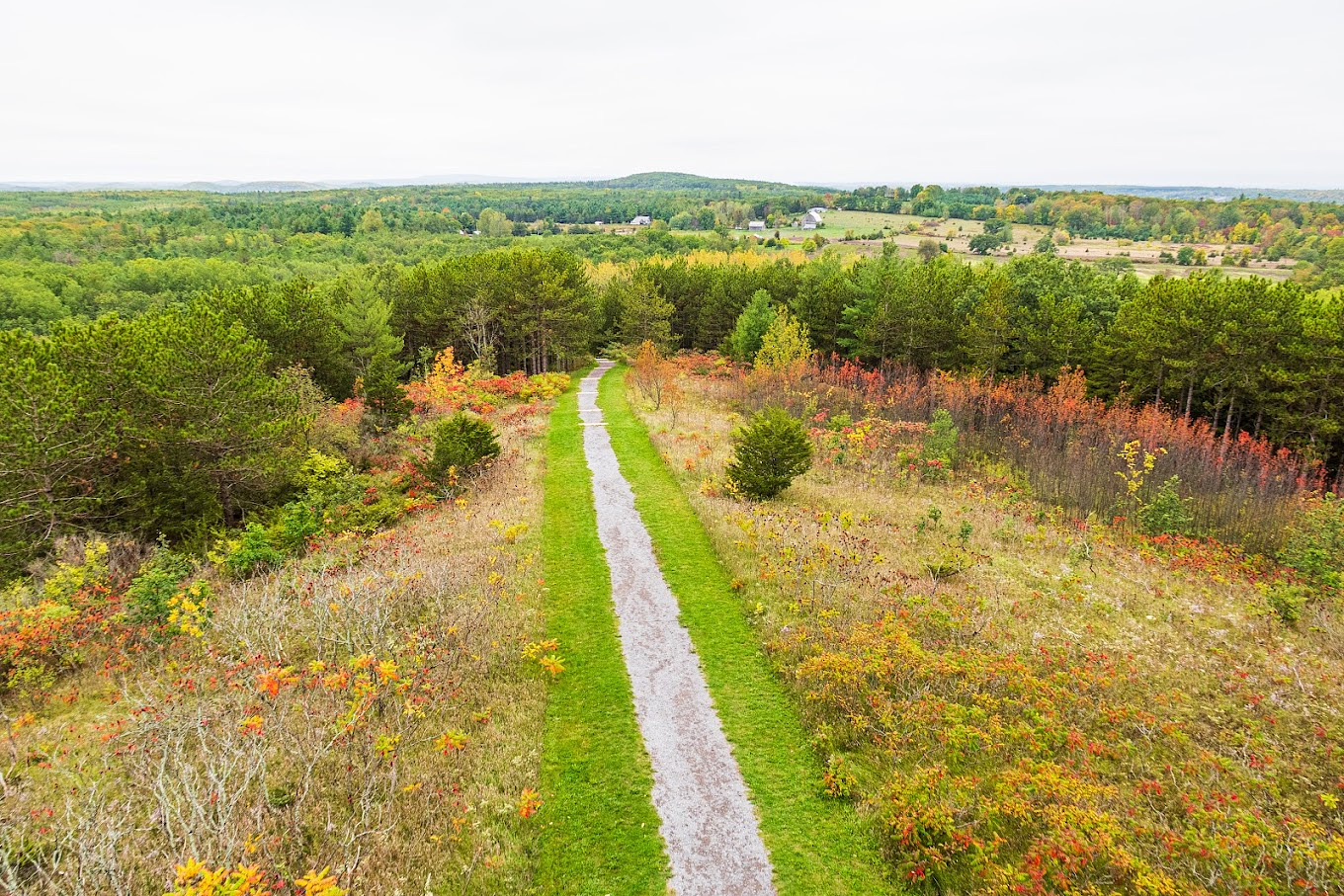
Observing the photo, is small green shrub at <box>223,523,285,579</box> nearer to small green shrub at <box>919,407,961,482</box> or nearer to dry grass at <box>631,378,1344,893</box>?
dry grass at <box>631,378,1344,893</box>

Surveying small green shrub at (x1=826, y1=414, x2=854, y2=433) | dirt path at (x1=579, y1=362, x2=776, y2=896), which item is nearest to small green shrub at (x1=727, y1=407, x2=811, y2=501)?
dirt path at (x1=579, y1=362, x2=776, y2=896)

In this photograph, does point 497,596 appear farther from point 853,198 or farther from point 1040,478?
point 853,198

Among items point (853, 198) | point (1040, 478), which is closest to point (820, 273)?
point (1040, 478)

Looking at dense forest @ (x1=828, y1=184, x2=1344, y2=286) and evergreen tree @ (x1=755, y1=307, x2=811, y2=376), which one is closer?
evergreen tree @ (x1=755, y1=307, x2=811, y2=376)

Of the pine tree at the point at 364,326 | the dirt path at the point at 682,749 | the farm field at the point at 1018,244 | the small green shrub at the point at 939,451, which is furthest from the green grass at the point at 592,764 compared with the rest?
the farm field at the point at 1018,244

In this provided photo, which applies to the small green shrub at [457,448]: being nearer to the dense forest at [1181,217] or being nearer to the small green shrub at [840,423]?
the small green shrub at [840,423]
